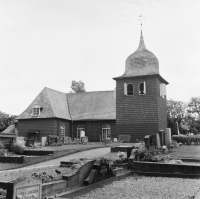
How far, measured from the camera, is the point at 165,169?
12445 mm

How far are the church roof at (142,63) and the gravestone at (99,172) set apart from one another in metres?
23.1

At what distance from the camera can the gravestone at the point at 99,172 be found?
31.0ft

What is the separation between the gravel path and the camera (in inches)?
332

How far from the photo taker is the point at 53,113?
36.2 metres

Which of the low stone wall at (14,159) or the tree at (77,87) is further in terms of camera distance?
the tree at (77,87)

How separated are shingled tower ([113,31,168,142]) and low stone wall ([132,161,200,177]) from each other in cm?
1830

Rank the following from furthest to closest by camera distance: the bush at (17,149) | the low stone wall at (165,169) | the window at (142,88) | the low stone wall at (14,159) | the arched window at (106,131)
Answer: the arched window at (106,131), the window at (142,88), the bush at (17,149), the low stone wall at (14,159), the low stone wall at (165,169)

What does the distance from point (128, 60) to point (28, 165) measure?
21032 millimetres

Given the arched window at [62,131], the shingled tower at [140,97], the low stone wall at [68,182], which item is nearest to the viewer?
the low stone wall at [68,182]

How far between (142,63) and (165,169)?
71.8ft

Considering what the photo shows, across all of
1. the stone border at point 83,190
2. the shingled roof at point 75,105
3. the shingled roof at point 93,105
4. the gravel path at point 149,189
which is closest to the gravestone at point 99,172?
the stone border at point 83,190

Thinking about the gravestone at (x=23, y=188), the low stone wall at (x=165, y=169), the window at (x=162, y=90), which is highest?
the window at (x=162, y=90)

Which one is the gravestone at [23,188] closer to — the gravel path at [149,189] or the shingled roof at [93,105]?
the gravel path at [149,189]

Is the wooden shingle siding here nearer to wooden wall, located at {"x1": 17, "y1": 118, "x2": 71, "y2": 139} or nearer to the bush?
wooden wall, located at {"x1": 17, "y1": 118, "x2": 71, "y2": 139}
